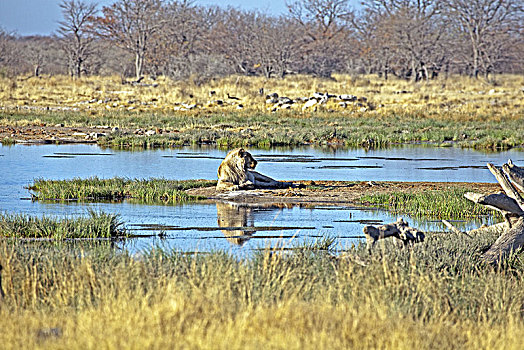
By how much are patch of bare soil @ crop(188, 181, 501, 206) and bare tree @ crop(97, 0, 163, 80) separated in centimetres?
4300

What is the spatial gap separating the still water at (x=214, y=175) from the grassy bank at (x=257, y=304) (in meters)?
1.04

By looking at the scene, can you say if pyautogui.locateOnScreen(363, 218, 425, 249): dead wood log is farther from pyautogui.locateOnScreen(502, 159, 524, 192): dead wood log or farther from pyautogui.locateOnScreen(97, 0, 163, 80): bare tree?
pyautogui.locateOnScreen(97, 0, 163, 80): bare tree

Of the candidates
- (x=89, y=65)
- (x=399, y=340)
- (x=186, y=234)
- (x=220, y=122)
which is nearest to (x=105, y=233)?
(x=186, y=234)

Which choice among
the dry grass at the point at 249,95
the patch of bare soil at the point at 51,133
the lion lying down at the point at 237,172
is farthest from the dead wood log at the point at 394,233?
the dry grass at the point at 249,95

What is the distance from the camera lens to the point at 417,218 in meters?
14.4

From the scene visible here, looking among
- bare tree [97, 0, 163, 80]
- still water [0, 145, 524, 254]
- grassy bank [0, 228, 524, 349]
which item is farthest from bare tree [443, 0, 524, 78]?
grassy bank [0, 228, 524, 349]

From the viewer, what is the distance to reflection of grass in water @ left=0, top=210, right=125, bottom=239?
11562 millimetres

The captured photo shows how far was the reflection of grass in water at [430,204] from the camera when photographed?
1472cm

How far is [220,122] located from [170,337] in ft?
106

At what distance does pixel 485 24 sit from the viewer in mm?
64688

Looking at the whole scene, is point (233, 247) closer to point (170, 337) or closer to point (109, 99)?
point (170, 337)

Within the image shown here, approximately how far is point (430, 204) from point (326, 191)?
2.97 meters

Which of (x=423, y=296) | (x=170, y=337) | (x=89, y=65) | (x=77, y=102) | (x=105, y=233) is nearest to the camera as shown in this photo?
(x=170, y=337)

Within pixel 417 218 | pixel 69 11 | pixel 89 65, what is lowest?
pixel 417 218
